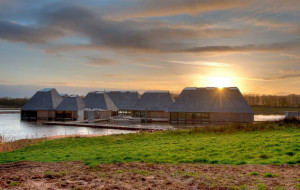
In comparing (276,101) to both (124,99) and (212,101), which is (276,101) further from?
(124,99)

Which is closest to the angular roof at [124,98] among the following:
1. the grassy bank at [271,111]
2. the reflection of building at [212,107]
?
the reflection of building at [212,107]

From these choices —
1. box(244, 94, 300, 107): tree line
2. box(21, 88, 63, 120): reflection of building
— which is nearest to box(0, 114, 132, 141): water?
box(21, 88, 63, 120): reflection of building

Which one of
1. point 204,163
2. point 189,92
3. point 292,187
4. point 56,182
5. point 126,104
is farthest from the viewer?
point 126,104

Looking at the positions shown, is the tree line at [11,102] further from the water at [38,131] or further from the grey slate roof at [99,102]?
the water at [38,131]

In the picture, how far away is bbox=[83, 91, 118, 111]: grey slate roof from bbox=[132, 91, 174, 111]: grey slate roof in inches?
236

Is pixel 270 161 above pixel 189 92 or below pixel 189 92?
below

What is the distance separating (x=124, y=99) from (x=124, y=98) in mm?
389

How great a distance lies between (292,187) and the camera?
7199 mm

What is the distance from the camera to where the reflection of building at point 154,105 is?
174 ft

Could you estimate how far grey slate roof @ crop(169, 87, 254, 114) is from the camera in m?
46.8

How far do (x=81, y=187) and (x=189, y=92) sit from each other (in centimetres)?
4526

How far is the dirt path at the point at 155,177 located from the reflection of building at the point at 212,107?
3792 centimetres

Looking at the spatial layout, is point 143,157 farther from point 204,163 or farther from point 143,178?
point 143,178

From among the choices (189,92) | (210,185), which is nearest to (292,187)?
(210,185)
